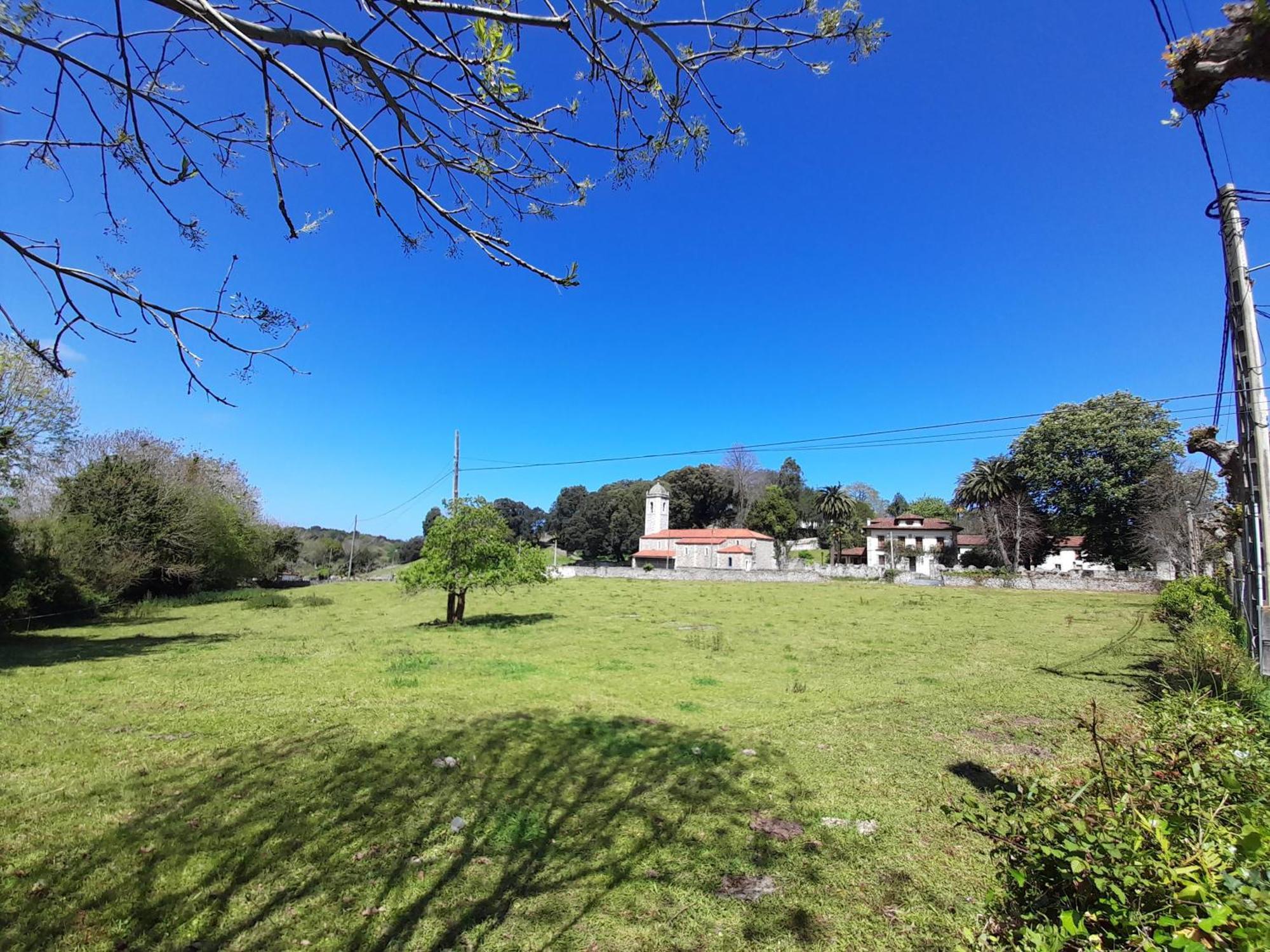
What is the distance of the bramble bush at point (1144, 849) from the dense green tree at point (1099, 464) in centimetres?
4775

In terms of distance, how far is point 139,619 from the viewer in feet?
66.5

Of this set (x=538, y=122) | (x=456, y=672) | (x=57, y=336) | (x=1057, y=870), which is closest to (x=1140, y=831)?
(x=1057, y=870)

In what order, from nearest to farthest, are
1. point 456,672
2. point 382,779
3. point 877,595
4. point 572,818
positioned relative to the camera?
point 572,818
point 382,779
point 456,672
point 877,595

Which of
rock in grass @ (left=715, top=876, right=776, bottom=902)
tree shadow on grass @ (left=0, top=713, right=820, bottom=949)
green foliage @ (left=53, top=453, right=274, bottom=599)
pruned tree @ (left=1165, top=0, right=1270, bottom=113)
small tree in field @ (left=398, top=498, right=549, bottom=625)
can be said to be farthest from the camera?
green foliage @ (left=53, top=453, right=274, bottom=599)

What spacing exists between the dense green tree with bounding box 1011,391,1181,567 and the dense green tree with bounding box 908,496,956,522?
27.7 metres

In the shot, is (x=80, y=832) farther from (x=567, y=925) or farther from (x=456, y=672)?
(x=456, y=672)

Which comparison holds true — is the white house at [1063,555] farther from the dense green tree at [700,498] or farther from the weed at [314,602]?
the weed at [314,602]

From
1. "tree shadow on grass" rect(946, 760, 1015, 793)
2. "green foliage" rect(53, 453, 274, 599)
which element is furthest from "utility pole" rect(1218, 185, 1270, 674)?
"green foliage" rect(53, 453, 274, 599)

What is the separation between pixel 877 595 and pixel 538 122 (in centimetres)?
2972

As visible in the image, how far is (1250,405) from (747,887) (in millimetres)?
8690

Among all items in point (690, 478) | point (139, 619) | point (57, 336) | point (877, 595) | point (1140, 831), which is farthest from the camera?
point (690, 478)

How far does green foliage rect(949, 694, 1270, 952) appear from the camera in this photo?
3.99ft

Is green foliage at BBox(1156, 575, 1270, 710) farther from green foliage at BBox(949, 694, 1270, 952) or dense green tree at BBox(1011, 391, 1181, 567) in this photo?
dense green tree at BBox(1011, 391, 1181, 567)

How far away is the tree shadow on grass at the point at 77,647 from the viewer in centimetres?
1087
